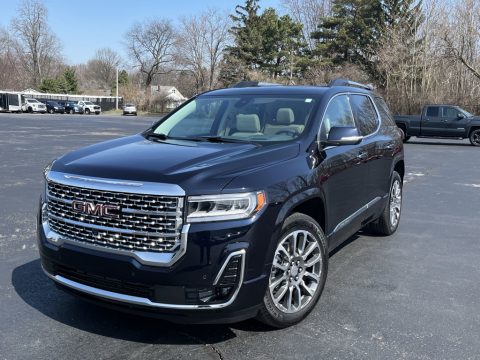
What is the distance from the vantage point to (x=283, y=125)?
4395 mm

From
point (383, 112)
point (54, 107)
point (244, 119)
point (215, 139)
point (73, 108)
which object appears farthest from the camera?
point (73, 108)

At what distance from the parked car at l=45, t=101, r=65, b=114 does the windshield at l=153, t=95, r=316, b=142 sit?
63.8 m

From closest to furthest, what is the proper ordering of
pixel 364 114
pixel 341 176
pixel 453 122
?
pixel 341 176
pixel 364 114
pixel 453 122

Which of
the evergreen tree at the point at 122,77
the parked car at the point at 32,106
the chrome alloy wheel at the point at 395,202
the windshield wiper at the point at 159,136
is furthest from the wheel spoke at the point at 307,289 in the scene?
the evergreen tree at the point at 122,77

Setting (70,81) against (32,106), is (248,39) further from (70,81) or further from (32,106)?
(70,81)

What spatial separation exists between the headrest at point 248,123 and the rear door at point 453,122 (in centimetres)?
1982

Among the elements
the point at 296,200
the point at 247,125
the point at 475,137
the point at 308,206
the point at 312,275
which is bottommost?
the point at 312,275

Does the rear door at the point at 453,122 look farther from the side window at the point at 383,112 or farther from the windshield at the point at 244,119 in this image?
the windshield at the point at 244,119

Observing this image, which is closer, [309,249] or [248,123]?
[309,249]

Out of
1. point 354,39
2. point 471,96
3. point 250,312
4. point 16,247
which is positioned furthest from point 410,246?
point 354,39

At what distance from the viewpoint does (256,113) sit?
464 centimetres

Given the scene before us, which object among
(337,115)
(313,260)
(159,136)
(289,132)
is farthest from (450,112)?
(313,260)

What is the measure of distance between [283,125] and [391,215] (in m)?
2.65

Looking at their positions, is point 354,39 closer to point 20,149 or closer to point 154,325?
point 20,149
